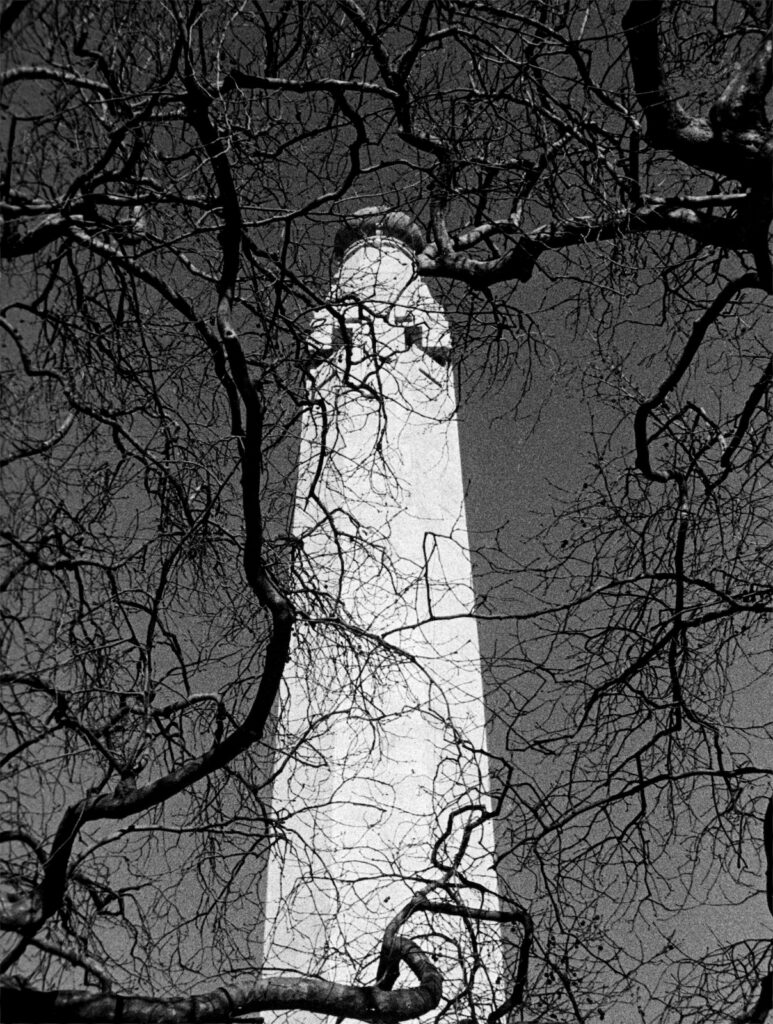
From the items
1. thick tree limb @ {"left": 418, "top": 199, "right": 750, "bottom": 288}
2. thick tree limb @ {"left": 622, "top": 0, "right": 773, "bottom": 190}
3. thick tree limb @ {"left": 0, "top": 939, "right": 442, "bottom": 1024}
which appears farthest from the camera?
thick tree limb @ {"left": 418, "top": 199, "right": 750, "bottom": 288}

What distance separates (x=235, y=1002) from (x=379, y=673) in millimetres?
1366

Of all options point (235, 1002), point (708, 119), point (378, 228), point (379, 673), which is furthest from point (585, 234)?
point (235, 1002)

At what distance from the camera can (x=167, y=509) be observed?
10.8 ft

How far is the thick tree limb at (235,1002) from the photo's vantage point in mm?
2369

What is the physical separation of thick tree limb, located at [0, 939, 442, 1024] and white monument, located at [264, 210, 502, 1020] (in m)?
0.15

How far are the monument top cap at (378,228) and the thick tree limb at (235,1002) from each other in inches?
70.8

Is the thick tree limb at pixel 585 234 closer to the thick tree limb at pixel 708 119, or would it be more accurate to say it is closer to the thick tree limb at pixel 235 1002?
the thick tree limb at pixel 708 119

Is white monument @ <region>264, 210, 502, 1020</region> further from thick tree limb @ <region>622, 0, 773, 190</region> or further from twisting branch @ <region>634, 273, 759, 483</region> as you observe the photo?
thick tree limb @ <region>622, 0, 773, 190</region>

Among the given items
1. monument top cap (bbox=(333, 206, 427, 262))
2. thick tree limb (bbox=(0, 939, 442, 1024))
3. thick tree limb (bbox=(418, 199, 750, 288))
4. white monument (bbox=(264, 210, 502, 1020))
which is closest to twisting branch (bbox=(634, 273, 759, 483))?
thick tree limb (bbox=(418, 199, 750, 288))

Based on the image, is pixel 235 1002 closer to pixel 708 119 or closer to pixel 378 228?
pixel 378 228

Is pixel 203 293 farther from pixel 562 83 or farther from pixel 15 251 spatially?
pixel 562 83

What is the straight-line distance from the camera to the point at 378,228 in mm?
3859

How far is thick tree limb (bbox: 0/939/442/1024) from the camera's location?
2.37 metres

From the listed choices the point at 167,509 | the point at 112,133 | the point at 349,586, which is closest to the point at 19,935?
the point at 167,509
